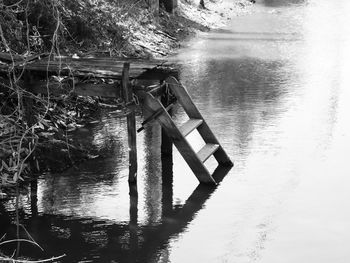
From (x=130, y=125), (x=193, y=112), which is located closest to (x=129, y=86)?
(x=130, y=125)

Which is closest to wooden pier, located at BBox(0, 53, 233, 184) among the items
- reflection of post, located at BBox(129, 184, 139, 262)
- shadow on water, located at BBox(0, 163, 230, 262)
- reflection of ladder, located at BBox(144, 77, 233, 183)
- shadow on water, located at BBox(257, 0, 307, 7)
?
reflection of ladder, located at BBox(144, 77, 233, 183)

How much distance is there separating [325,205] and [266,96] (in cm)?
606

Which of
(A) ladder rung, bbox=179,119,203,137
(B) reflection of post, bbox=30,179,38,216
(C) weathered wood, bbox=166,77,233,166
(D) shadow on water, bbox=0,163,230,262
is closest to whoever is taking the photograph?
(D) shadow on water, bbox=0,163,230,262

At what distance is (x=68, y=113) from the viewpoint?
1301 centimetres

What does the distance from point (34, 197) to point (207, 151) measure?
8.45ft

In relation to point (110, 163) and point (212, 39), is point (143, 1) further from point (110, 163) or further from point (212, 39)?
point (110, 163)

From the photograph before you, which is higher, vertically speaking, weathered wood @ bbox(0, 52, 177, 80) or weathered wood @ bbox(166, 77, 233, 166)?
weathered wood @ bbox(0, 52, 177, 80)

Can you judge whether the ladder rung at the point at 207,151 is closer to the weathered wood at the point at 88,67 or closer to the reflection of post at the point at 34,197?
the weathered wood at the point at 88,67

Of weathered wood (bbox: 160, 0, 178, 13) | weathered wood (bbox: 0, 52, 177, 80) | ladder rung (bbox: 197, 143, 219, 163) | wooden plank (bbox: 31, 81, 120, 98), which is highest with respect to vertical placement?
weathered wood (bbox: 0, 52, 177, 80)

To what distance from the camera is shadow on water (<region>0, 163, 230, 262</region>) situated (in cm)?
823

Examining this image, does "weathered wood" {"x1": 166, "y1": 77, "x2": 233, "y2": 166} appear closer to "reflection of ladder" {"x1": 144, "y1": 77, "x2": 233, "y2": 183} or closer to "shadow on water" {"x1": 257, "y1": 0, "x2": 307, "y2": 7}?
"reflection of ladder" {"x1": 144, "y1": 77, "x2": 233, "y2": 183}

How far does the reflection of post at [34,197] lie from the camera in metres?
9.41

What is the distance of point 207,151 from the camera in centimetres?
1052

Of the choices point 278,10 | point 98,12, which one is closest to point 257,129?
point 98,12
